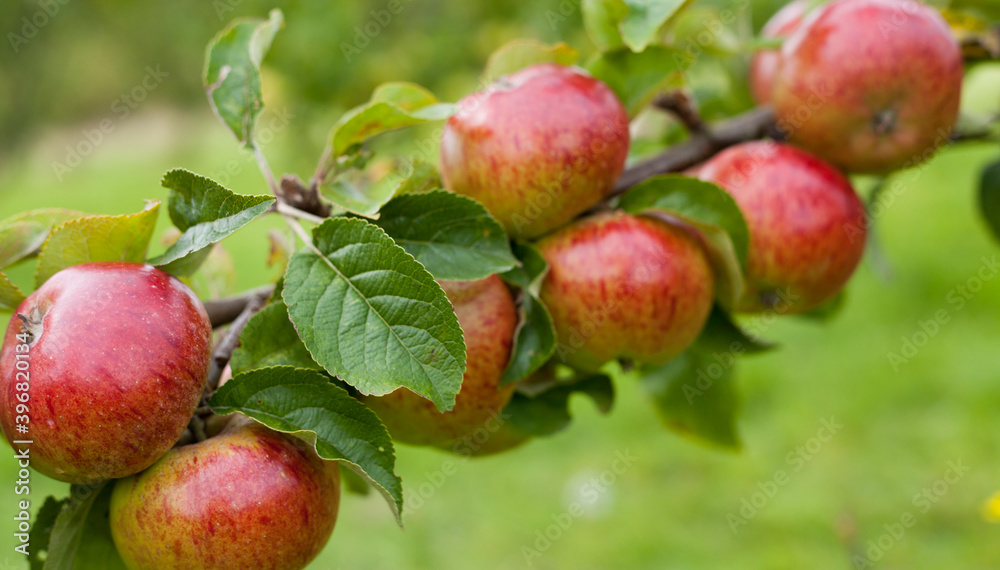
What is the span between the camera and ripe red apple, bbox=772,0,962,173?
3.34ft

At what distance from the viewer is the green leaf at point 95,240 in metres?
0.72

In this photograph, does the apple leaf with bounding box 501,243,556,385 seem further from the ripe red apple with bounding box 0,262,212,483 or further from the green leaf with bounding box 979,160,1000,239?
the green leaf with bounding box 979,160,1000,239

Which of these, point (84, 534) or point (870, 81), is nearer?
point (84, 534)

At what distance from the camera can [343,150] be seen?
873 millimetres

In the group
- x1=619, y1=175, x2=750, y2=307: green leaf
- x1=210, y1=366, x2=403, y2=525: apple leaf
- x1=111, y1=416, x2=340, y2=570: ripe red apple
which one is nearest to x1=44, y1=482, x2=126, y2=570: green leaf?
x1=111, y1=416, x2=340, y2=570: ripe red apple

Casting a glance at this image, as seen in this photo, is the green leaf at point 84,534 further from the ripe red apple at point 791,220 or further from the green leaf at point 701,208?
the ripe red apple at point 791,220

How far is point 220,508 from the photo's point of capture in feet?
2.25

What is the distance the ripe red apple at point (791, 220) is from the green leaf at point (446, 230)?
35 cm

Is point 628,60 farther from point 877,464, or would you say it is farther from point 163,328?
point 877,464

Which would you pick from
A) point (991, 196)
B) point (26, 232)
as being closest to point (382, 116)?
point (26, 232)

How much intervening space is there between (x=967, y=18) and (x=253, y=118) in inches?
39.9

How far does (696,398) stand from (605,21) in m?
0.55

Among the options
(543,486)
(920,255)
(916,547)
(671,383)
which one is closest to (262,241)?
(543,486)

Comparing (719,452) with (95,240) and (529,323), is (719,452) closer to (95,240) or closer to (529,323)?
(529,323)
